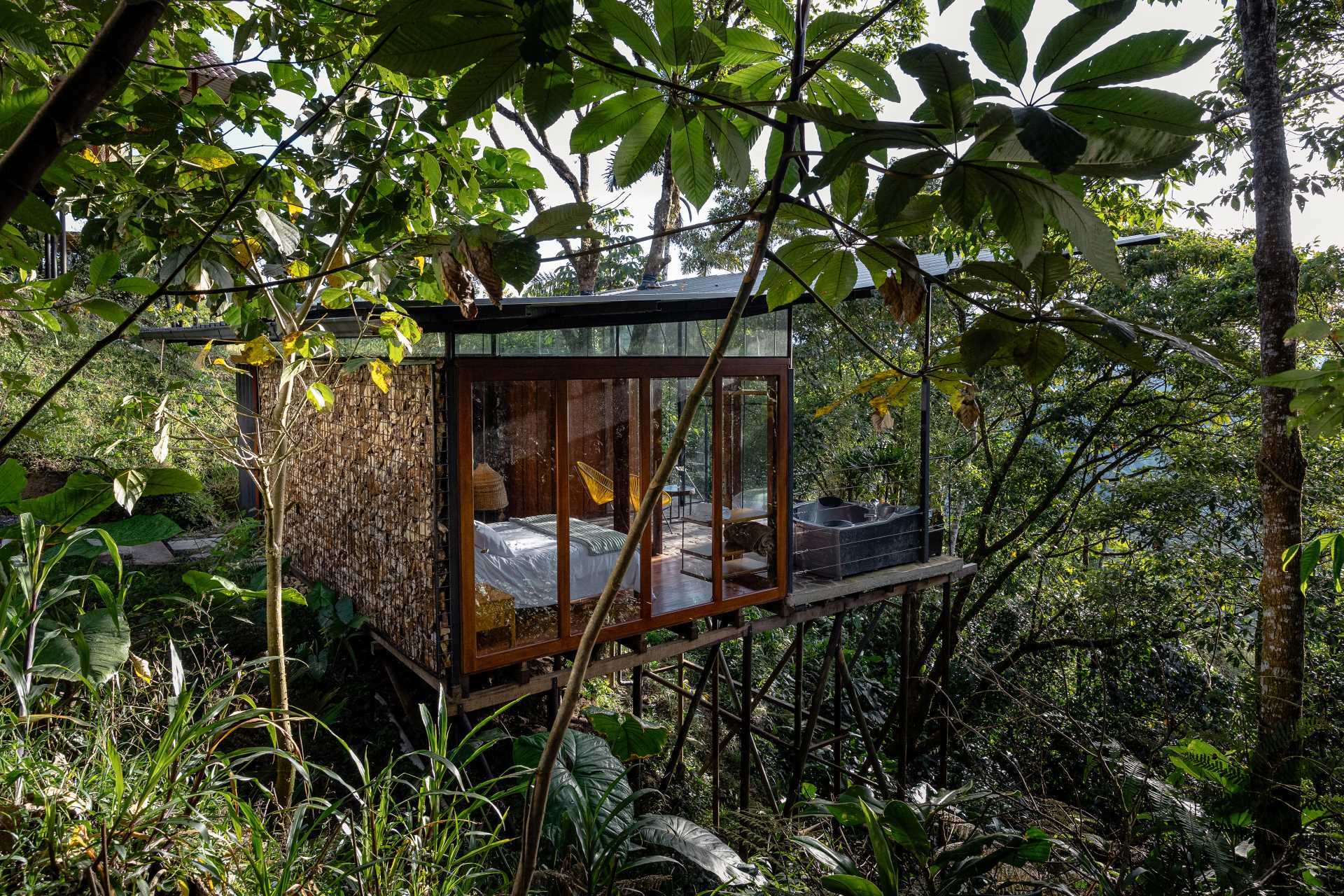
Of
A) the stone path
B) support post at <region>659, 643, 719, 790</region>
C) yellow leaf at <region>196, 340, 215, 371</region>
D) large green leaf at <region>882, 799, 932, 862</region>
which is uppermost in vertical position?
yellow leaf at <region>196, 340, 215, 371</region>

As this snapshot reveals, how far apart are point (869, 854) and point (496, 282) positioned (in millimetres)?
3156

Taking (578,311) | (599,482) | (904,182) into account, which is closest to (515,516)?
(599,482)

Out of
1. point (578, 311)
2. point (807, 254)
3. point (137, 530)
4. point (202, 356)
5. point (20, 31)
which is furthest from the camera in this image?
point (578, 311)

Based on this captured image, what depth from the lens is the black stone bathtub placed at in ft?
20.4

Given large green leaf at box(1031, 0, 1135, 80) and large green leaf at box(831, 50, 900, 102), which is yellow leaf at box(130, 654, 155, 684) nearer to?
large green leaf at box(831, 50, 900, 102)

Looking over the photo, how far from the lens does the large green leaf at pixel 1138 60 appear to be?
60cm

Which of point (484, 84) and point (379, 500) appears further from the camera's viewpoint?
point (379, 500)

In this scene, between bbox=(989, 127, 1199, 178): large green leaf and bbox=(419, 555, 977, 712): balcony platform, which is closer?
bbox=(989, 127, 1199, 178): large green leaf

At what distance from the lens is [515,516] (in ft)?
15.0

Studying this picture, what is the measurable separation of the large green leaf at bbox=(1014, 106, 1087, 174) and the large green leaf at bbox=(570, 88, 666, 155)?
1.56 feet

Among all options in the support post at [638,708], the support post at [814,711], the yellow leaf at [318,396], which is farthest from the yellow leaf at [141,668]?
the support post at [814,711]

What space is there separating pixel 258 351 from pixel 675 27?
225cm

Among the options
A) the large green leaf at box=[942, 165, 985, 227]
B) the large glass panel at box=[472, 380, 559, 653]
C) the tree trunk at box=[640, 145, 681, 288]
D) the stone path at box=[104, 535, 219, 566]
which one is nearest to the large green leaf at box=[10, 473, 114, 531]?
the large green leaf at box=[942, 165, 985, 227]

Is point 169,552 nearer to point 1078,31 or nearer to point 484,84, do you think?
point 484,84
